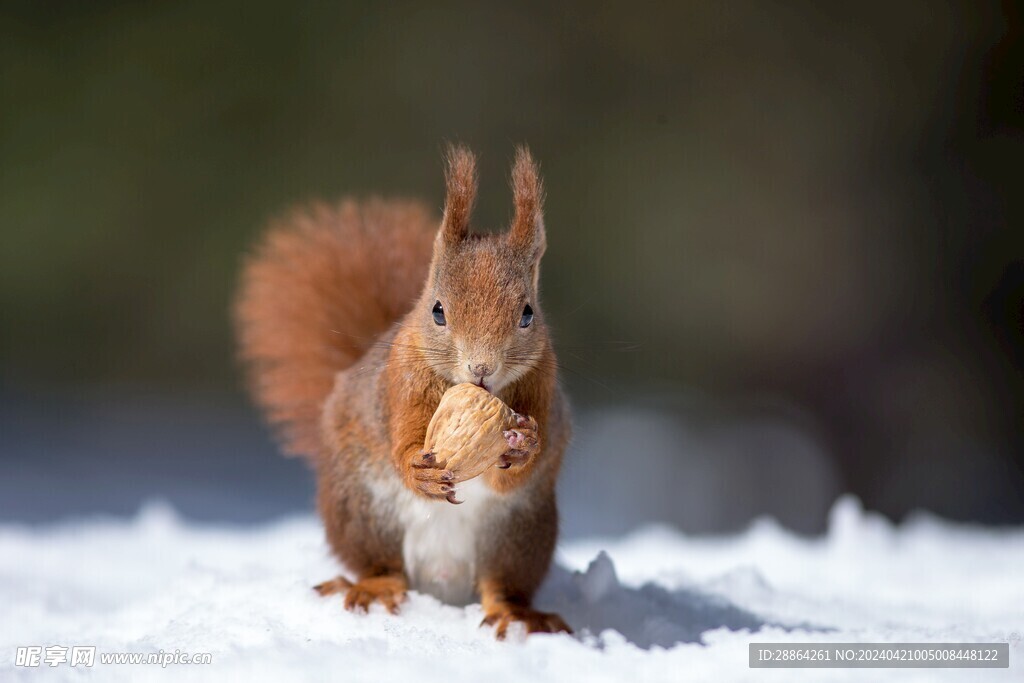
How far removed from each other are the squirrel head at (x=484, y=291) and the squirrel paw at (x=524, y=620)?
30 centimetres

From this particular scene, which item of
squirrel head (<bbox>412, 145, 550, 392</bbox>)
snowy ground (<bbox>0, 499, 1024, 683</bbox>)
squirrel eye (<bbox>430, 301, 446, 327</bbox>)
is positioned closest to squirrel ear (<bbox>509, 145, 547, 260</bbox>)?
squirrel head (<bbox>412, 145, 550, 392</bbox>)

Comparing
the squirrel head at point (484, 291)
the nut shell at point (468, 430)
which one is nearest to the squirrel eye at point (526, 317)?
the squirrel head at point (484, 291)

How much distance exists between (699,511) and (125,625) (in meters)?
1.95

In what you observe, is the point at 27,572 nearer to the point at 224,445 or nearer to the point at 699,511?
the point at 224,445

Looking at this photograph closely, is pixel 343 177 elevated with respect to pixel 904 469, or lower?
elevated

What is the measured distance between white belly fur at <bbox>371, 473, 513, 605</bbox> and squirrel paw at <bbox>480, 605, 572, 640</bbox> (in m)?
0.09

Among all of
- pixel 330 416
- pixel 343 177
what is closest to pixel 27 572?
pixel 330 416

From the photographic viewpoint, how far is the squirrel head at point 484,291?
136 centimetres

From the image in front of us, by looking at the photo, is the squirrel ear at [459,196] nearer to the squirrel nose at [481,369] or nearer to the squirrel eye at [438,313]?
the squirrel eye at [438,313]

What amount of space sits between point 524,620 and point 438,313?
1.35 feet

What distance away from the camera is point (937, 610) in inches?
70.8

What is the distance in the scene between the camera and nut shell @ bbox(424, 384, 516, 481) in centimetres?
132

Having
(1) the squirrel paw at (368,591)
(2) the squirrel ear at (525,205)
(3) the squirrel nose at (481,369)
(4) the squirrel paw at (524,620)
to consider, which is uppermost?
(2) the squirrel ear at (525,205)

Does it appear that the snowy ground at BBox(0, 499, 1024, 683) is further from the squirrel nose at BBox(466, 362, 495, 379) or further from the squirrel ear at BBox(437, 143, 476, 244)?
the squirrel ear at BBox(437, 143, 476, 244)
